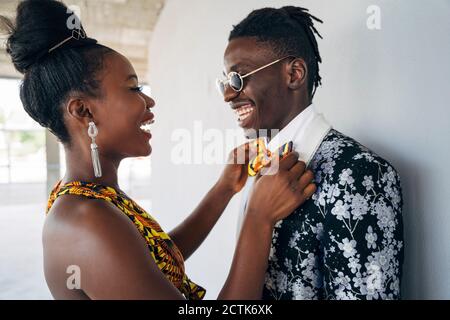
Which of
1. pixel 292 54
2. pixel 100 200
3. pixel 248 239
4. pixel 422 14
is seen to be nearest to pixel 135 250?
pixel 100 200

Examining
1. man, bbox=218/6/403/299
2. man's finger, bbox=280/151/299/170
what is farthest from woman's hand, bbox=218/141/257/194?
man's finger, bbox=280/151/299/170

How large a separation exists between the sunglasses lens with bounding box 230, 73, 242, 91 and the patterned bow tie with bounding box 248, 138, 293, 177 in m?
0.25

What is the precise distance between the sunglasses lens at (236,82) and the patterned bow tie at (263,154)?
0.25 meters

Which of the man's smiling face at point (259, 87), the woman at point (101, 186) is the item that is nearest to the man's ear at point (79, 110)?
the woman at point (101, 186)

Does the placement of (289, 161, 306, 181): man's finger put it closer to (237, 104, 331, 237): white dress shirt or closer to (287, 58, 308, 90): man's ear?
(237, 104, 331, 237): white dress shirt

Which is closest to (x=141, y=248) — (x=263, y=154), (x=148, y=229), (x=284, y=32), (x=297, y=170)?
(x=148, y=229)

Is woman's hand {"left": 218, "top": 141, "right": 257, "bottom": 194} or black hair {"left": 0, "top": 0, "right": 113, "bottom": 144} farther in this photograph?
woman's hand {"left": 218, "top": 141, "right": 257, "bottom": 194}

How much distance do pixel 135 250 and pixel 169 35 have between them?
3.92m

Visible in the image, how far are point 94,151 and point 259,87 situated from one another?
1.97 feet

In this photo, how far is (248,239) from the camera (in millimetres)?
1066

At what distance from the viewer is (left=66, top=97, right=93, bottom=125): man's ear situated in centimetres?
118

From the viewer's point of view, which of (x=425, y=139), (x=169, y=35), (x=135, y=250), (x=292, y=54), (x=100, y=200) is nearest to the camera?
(x=135, y=250)

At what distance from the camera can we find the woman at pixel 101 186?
0.97m

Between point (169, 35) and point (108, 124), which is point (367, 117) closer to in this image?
point (108, 124)
